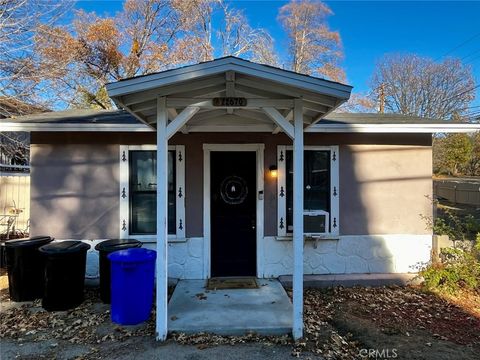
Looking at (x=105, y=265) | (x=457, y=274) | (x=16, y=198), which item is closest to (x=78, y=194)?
(x=105, y=265)

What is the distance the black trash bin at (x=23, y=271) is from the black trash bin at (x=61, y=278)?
45 cm

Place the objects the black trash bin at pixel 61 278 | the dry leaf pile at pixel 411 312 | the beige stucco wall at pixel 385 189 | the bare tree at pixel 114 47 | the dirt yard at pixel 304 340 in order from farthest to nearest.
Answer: the bare tree at pixel 114 47 → the beige stucco wall at pixel 385 189 → the black trash bin at pixel 61 278 → the dry leaf pile at pixel 411 312 → the dirt yard at pixel 304 340

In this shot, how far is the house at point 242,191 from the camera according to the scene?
5.86 m

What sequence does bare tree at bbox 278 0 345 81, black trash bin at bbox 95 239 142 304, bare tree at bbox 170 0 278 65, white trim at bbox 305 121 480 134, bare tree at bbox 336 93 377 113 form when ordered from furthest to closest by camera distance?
bare tree at bbox 336 93 377 113 → bare tree at bbox 278 0 345 81 → bare tree at bbox 170 0 278 65 → white trim at bbox 305 121 480 134 → black trash bin at bbox 95 239 142 304

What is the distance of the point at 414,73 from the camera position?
97.1 feet

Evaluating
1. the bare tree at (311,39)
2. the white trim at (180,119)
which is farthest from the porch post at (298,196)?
the bare tree at (311,39)

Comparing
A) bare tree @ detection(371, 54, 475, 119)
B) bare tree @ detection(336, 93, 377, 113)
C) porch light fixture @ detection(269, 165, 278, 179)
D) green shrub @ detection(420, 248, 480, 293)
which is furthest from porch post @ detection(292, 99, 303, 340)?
bare tree @ detection(371, 54, 475, 119)

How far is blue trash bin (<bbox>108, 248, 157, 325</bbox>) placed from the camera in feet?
13.8

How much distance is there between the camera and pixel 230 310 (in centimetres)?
448

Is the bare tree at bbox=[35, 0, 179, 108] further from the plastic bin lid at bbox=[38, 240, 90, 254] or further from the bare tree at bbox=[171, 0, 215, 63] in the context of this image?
the plastic bin lid at bbox=[38, 240, 90, 254]

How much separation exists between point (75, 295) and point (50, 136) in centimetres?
271

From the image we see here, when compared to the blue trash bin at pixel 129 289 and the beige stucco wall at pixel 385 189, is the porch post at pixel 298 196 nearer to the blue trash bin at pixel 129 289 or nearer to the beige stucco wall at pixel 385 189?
the blue trash bin at pixel 129 289

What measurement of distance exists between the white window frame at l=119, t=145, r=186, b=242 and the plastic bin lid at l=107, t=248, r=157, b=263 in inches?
53.3

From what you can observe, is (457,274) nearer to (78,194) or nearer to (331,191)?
(331,191)
